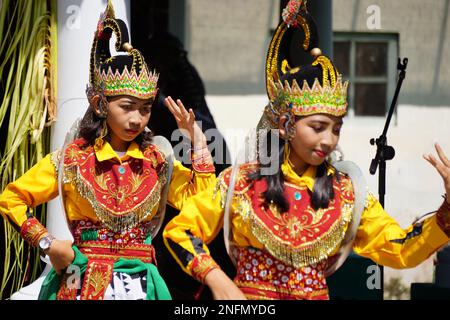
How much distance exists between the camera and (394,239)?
3.62 m

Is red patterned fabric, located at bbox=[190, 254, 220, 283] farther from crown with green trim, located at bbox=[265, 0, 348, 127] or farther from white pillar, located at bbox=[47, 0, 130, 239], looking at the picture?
white pillar, located at bbox=[47, 0, 130, 239]

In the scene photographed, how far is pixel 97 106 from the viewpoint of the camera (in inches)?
164

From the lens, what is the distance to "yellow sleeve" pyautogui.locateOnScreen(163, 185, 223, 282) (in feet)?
11.7

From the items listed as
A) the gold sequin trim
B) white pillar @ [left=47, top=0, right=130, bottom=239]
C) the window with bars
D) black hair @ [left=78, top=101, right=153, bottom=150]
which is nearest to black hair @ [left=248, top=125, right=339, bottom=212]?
the gold sequin trim

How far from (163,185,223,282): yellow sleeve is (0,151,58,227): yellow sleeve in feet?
2.40

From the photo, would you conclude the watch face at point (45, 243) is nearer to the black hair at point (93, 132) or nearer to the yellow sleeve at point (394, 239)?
the black hair at point (93, 132)

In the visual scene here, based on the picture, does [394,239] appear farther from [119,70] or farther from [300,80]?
[119,70]

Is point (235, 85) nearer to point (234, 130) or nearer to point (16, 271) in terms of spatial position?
point (234, 130)

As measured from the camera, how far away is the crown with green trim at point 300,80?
11.8 ft

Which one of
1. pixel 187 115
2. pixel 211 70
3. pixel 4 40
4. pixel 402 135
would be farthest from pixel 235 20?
pixel 187 115

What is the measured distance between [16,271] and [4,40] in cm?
125

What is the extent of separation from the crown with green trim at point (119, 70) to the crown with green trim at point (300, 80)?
55cm

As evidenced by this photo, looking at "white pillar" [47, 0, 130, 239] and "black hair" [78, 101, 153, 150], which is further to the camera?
"white pillar" [47, 0, 130, 239]

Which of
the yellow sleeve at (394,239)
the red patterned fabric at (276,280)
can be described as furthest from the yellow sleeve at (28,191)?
the yellow sleeve at (394,239)
